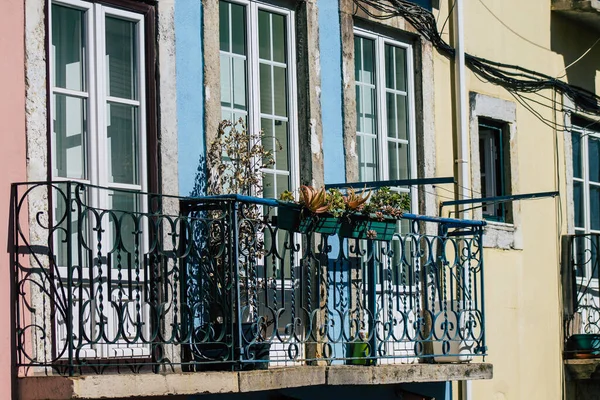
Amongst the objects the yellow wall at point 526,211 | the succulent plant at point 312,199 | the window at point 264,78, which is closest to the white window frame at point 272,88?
the window at point 264,78

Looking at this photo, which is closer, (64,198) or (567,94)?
(64,198)

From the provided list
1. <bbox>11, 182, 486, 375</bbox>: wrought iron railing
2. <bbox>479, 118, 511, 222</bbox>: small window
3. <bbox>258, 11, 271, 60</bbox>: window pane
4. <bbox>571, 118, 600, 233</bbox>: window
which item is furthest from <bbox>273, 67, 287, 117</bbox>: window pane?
<bbox>571, 118, 600, 233</bbox>: window

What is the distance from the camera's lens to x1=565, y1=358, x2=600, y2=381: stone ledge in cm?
1264

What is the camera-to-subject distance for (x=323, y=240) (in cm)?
986

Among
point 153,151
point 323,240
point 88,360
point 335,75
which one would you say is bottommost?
point 88,360

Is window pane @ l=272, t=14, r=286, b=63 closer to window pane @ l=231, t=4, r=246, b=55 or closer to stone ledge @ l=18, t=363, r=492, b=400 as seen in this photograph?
window pane @ l=231, t=4, r=246, b=55

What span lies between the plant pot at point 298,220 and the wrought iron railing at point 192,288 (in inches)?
2.7

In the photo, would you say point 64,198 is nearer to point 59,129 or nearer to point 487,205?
point 59,129

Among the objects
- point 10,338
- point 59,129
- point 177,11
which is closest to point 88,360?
point 10,338

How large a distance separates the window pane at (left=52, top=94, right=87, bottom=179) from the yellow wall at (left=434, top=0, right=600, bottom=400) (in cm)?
401

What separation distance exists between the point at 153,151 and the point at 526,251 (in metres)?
4.87

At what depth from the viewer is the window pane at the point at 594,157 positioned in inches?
541

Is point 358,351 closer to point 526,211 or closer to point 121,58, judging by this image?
point 121,58

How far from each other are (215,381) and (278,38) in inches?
118
